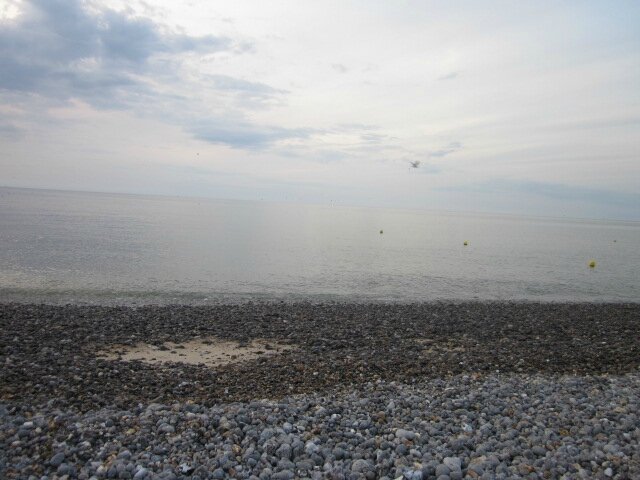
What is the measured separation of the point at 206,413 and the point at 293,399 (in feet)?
5.56

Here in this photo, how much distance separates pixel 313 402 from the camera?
8.30 meters

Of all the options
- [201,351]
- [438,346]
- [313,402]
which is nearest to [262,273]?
[201,351]

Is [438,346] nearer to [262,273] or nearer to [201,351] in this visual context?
[201,351]

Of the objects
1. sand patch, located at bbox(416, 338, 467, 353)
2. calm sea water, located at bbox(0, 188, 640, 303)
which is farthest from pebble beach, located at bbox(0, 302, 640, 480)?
calm sea water, located at bbox(0, 188, 640, 303)

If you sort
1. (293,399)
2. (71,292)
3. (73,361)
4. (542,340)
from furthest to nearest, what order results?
(71,292)
(542,340)
(73,361)
(293,399)

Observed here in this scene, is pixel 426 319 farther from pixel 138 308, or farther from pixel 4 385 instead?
pixel 4 385

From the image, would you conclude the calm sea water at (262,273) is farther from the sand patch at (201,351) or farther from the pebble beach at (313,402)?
the sand patch at (201,351)

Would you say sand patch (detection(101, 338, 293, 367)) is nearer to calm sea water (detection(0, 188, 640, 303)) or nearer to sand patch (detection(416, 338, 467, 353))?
sand patch (detection(416, 338, 467, 353))

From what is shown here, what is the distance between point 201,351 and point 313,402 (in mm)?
5988

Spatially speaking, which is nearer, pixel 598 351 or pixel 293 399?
pixel 293 399

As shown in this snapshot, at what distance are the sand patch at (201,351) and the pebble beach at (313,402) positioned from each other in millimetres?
112

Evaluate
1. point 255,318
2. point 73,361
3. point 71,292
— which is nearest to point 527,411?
point 73,361

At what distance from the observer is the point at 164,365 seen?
11.1 metres

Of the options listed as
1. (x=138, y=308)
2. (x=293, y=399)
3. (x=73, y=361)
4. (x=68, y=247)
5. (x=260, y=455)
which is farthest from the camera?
(x=68, y=247)
